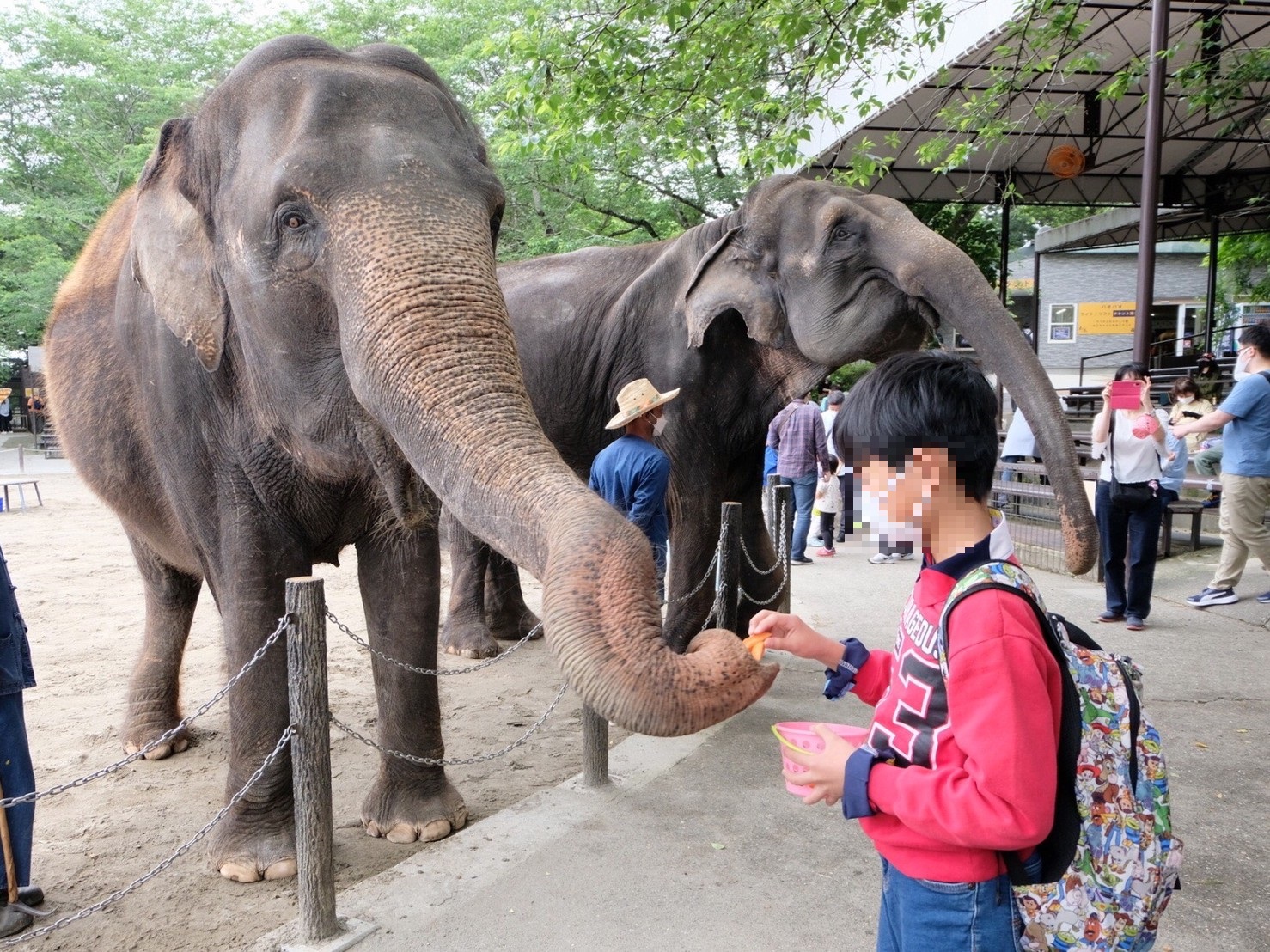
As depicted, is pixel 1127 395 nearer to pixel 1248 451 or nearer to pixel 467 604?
pixel 1248 451

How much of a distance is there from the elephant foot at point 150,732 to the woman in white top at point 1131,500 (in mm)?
5915

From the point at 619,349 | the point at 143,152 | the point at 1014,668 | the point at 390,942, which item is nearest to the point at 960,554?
the point at 1014,668

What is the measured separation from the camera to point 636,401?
→ 466cm

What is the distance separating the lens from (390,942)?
2.84m

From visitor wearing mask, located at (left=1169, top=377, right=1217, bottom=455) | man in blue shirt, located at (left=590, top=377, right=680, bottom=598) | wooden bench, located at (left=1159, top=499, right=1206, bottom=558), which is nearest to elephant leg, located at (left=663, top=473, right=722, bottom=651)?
man in blue shirt, located at (left=590, top=377, right=680, bottom=598)

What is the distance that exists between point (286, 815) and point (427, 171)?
2.25 meters

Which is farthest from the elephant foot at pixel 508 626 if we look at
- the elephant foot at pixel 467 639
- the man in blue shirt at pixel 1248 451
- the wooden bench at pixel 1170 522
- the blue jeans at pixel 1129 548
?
the wooden bench at pixel 1170 522

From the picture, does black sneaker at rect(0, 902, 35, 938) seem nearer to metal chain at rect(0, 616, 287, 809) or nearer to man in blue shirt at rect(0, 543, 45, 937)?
man in blue shirt at rect(0, 543, 45, 937)

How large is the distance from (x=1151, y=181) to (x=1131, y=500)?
3.39 metres

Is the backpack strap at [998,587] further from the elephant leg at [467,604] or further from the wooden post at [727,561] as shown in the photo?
the elephant leg at [467,604]

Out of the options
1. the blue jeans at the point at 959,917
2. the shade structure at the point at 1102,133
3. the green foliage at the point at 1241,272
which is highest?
the shade structure at the point at 1102,133

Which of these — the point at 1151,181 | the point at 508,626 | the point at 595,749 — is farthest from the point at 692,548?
the point at 1151,181

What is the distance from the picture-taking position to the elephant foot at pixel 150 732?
472 cm

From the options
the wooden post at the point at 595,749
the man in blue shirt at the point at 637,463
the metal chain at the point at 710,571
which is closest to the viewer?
the wooden post at the point at 595,749
